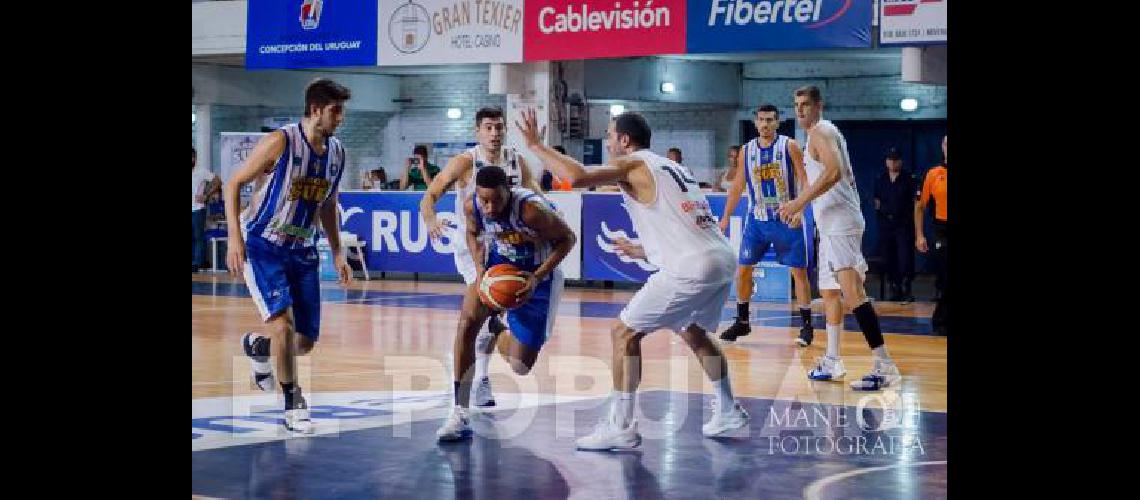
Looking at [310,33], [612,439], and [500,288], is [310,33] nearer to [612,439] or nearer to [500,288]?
[500,288]

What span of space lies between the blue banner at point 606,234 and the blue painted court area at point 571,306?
53.7 inches

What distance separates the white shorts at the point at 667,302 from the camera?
782cm

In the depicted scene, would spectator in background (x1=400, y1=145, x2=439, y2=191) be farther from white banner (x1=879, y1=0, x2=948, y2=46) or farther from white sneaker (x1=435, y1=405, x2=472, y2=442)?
white sneaker (x1=435, y1=405, x2=472, y2=442)

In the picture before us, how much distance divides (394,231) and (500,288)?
42.8 feet

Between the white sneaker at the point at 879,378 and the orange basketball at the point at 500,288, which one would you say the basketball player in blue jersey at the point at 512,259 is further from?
the white sneaker at the point at 879,378

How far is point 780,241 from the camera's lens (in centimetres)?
1326

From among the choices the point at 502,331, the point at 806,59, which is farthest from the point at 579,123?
the point at 502,331

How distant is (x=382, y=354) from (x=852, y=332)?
4.64m

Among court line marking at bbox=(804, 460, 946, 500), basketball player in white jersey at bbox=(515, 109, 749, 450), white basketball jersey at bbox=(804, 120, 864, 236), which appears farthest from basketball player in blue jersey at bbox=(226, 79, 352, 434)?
white basketball jersey at bbox=(804, 120, 864, 236)
